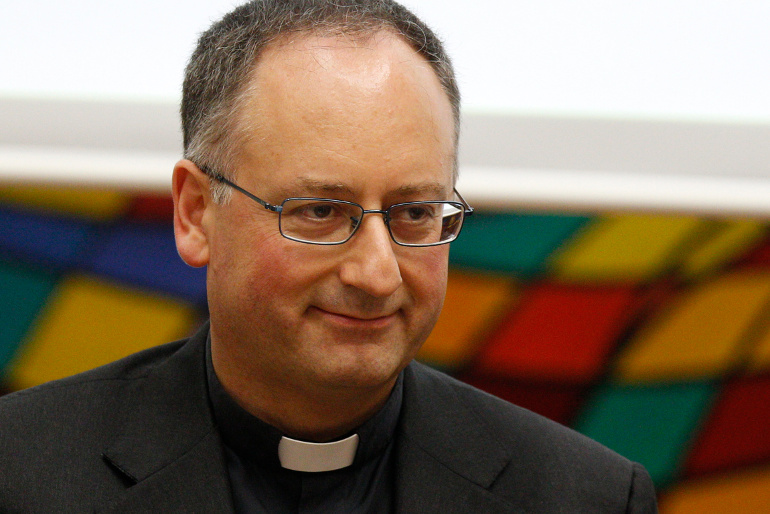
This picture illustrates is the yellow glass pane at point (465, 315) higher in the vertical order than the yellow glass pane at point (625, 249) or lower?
lower

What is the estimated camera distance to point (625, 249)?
236 centimetres

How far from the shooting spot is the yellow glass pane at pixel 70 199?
223cm

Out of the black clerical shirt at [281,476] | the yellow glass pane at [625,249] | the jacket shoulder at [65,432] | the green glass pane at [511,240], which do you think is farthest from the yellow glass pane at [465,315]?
the jacket shoulder at [65,432]

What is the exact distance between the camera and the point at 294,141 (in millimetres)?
1469

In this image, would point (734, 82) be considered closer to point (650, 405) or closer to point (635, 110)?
point (635, 110)

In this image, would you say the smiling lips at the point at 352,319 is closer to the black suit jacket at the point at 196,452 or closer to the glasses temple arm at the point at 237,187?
the glasses temple arm at the point at 237,187

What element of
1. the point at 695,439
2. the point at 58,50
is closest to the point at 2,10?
the point at 58,50

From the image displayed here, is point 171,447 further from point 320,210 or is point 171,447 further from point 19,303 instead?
point 19,303

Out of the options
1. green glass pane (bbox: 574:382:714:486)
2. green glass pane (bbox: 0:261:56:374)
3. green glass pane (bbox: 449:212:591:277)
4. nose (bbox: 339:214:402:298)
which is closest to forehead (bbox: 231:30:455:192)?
nose (bbox: 339:214:402:298)

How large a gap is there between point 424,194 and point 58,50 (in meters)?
1.23

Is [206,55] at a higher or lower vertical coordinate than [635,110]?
higher

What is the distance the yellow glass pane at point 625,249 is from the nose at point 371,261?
1.02 m

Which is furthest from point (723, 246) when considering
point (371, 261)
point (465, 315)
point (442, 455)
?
point (371, 261)

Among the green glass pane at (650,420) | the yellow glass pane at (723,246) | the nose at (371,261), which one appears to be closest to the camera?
the nose at (371,261)
